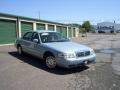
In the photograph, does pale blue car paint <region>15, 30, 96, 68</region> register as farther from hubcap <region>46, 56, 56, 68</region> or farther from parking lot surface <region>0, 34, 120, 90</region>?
parking lot surface <region>0, 34, 120, 90</region>

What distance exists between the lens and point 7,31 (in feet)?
61.3

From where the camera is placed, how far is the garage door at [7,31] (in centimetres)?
1781

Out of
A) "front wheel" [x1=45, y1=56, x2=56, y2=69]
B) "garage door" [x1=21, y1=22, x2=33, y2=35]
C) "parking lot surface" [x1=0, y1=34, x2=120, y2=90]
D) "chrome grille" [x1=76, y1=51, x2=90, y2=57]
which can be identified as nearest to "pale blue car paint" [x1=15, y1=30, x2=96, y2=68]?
"chrome grille" [x1=76, y1=51, x2=90, y2=57]

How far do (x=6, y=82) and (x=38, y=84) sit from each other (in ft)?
3.41

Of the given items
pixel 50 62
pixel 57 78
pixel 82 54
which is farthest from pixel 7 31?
pixel 57 78

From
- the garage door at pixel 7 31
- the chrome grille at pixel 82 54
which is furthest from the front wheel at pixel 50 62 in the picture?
the garage door at pixel 7 31

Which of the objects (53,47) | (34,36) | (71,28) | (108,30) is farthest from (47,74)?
(108,30)

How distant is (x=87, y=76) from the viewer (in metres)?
7.08

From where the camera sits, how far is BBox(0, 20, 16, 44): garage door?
1781cm

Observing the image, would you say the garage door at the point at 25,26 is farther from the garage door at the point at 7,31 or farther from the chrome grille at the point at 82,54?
the chrome grille at the point at 82,54

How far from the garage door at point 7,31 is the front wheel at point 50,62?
10.6 meters

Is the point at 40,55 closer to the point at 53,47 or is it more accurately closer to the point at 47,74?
the point at 53,47

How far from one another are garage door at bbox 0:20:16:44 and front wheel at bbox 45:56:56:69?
1056 cm

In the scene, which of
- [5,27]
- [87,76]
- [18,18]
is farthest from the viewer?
[18,18]
